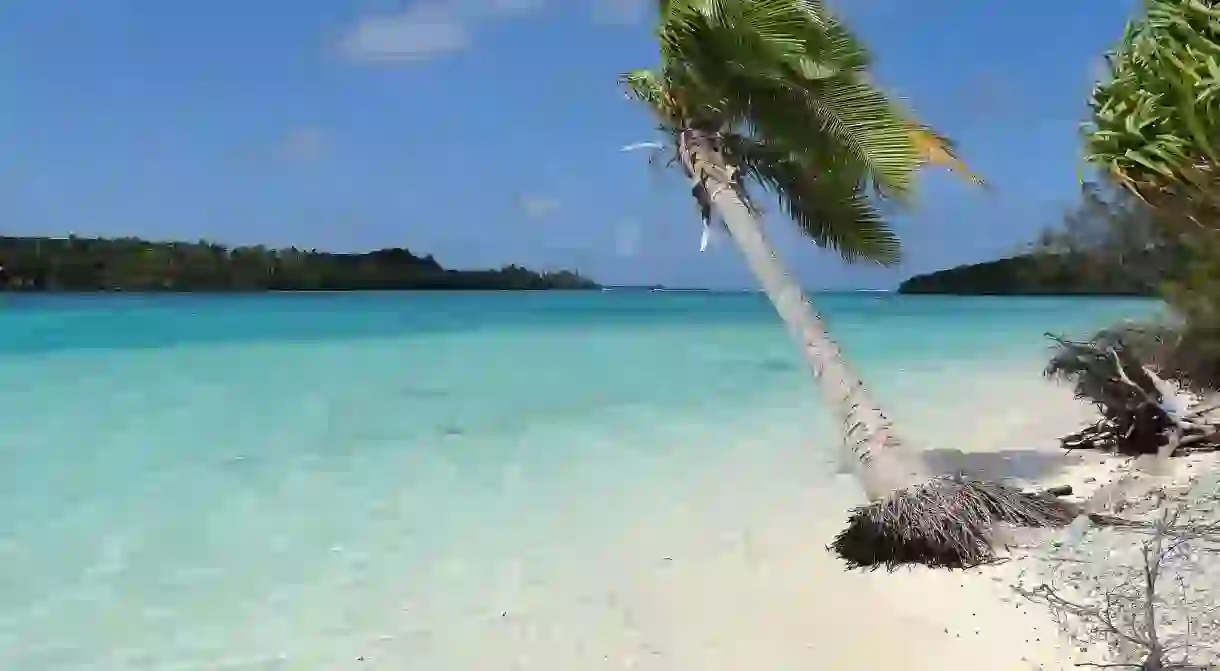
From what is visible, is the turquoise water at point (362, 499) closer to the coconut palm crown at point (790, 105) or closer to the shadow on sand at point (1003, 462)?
the shadow on sand at point (1003, 462)

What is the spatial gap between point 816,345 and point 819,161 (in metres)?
1.40

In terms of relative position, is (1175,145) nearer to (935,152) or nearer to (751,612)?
(935,152)

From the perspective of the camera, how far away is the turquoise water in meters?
4.75

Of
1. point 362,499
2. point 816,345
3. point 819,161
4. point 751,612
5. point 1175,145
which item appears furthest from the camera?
point 362,499

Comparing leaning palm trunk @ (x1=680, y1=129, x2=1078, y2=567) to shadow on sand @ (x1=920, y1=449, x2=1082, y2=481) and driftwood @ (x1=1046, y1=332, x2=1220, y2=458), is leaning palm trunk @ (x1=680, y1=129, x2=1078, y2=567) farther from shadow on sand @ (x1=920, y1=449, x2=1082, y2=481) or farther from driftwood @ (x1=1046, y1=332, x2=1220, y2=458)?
driftwood @ (x1=1046, y1=332, x2=1220, y2=458)

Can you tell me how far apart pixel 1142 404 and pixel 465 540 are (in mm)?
5448

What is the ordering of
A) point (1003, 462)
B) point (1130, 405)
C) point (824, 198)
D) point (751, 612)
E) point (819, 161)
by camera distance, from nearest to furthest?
point (751, 612) → point (819, 161) → point (824, 198) → point (1130, 405) → point (1003, 462)

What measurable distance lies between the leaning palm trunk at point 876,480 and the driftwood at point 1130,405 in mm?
2449

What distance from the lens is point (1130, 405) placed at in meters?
8.30

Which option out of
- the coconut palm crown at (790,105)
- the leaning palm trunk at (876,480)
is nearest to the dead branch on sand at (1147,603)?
the leaning palm trunk at (876,480)

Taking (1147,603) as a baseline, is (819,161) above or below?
above

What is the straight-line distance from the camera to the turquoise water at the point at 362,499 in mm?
4746

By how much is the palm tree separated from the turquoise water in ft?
4.39

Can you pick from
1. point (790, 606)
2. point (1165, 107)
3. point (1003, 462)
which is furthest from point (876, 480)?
point (1003, 462)
